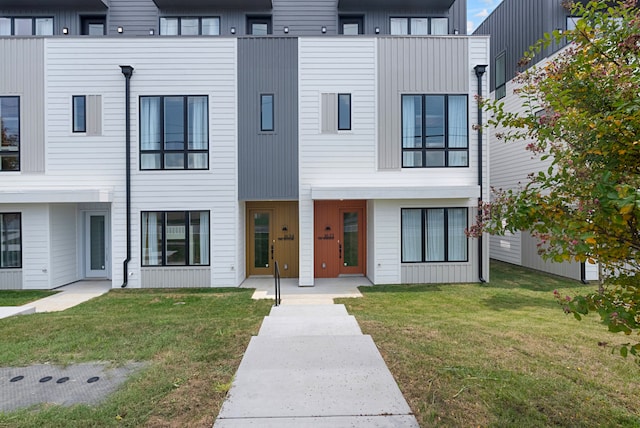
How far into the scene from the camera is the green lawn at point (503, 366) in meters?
3.26

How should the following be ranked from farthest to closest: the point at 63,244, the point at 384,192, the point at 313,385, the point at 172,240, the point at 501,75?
the point at 501,75 < the point at 63,244 < the point at 172,240 < the point at 384,192 < the point at 313,385

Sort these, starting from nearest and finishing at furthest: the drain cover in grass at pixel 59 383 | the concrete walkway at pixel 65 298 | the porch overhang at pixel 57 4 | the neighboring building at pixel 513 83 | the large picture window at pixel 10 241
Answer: the drain cover in grass at pixel 59 383
the concrete walkway at pixel 65 298
the large picture window at pixel 10 241
the porch overhang at pixel 57 4
the neighboring building at pixel 513 83

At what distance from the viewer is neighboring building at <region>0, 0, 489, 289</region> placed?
9656 mm

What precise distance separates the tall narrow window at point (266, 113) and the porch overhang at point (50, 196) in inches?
177

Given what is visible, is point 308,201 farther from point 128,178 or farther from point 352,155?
point 128,178

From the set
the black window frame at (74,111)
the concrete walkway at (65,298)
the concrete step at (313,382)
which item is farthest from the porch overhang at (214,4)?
the concrete step at (313,382)

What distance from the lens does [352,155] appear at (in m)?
9.86

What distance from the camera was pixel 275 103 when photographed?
980 centimetres

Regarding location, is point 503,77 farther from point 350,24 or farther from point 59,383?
point 59,383

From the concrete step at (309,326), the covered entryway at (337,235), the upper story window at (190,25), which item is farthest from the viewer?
the upper story window at (190,25)

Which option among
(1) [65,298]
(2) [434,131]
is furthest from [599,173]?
(1) [65,298]

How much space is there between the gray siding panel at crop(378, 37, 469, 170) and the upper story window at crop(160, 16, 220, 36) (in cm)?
599

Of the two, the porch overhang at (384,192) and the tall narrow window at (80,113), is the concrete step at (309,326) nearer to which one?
the porch overhang at (384,192)

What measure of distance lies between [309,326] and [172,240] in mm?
5680
